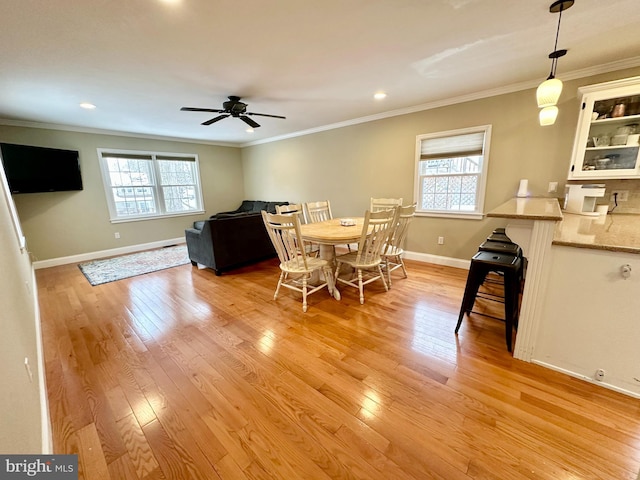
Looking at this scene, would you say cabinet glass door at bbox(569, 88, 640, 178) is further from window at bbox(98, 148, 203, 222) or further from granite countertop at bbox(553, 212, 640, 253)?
window at bbox(98, 148, 203, 222)

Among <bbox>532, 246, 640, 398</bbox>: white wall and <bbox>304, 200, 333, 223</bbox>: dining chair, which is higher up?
<bbox>304, 200, 333, 223</bbox>: dining chair

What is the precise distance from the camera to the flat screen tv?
3.82m

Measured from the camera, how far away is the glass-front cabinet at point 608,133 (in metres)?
2.34

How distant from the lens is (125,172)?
5227mm

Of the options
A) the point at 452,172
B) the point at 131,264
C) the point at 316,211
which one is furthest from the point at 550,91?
the point at 131,264

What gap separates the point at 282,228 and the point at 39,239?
4.86 m

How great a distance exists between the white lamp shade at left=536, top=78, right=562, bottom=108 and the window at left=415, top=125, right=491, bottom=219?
154cm

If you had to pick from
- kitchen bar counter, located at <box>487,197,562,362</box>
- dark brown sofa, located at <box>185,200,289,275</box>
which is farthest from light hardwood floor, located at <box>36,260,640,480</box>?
dark brown sofa, located at <box>185,200,289,275</box>

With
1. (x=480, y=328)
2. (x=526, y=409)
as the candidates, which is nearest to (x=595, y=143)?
(x=480, y=328)

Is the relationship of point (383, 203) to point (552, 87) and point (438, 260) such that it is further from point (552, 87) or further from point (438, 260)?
point (552, 87)

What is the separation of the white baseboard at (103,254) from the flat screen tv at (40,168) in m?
1.26

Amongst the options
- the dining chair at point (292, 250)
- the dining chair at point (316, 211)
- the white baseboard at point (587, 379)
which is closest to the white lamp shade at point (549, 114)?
the white baseboard at point (587, 379)

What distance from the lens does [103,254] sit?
503 centimetres

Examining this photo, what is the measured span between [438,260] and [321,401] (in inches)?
125
